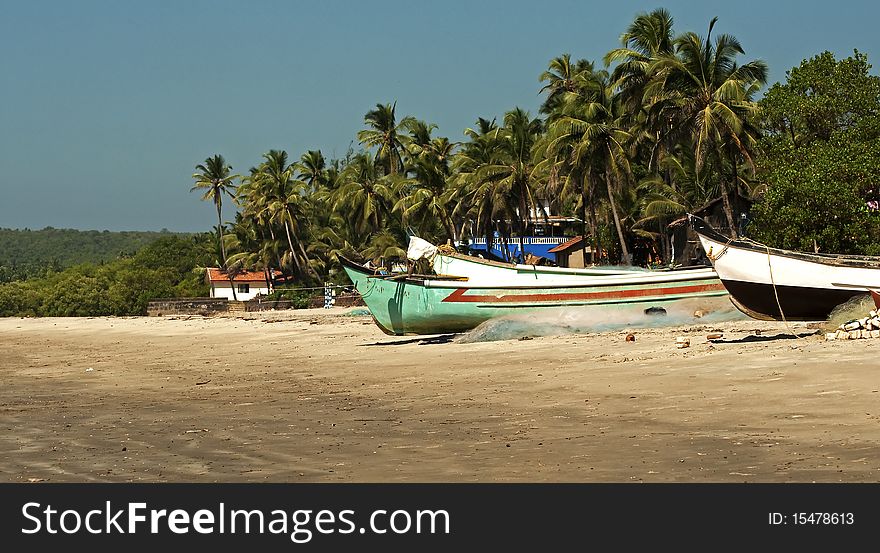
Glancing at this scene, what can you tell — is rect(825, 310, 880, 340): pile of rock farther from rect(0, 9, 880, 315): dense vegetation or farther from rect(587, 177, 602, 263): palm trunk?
rect(587, 177, 602, 263): palm trunk

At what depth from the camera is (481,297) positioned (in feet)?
79.3

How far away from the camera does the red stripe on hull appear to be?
76.0 ft

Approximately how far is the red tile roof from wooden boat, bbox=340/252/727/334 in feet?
171

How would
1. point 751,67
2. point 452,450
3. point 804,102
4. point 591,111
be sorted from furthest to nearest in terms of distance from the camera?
point 591,111, point 751,67, point 804,102, point 452,450

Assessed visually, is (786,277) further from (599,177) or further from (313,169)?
(313,169)

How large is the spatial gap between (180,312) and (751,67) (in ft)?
116

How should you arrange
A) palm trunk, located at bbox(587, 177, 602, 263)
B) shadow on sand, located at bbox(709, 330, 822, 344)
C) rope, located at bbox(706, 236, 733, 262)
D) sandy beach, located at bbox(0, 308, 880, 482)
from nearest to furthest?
sandy beach, located at bbox(0, 308, 880, 482) → shadow on sand, located at bbox(709, 330, 822, 344) → rope, located at bbox(706, 236, 733, 262) → palm trunk, located at bbox(587, 177, 602, 263)

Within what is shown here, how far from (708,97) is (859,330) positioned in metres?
20.2

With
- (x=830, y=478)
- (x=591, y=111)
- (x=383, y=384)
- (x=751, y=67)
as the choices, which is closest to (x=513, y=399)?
(x=383, y=384)

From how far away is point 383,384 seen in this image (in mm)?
16594

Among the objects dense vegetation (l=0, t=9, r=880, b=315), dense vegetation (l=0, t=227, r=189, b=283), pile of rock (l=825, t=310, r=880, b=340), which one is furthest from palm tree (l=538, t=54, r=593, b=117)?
dense vegetation (l=0, t=227, r=189, b=283)

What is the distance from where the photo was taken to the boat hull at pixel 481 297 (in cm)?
2322
